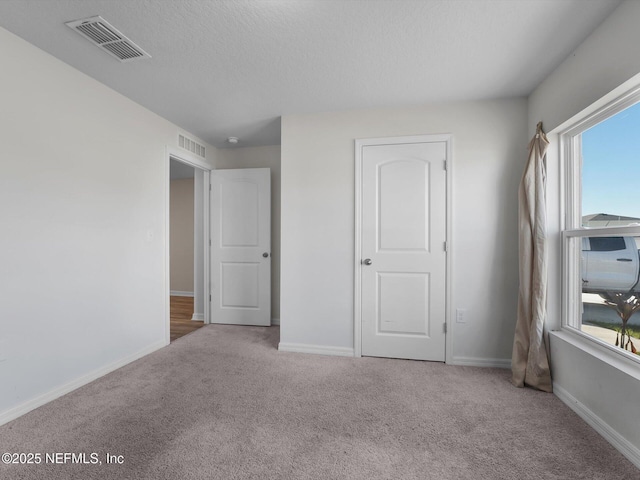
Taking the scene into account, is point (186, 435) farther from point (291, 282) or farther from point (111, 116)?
point (111, 116)

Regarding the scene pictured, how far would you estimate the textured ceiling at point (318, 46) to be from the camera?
165 centimetres

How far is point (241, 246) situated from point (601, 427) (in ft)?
11.8

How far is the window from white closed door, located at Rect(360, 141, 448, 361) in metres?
0.90

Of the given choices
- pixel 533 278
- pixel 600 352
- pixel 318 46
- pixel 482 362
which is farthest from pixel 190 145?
pixel 600 352

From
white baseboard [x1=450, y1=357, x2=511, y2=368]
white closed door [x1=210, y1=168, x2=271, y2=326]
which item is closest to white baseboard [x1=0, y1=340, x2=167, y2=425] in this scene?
white closed door [x1=210, y1=168, x2=271, y2=326]

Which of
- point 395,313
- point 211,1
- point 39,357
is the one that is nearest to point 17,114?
point 211,1

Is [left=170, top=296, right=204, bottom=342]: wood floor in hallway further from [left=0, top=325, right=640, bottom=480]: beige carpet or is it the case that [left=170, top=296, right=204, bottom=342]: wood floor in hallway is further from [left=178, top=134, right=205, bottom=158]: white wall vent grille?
[left=178, top=134, right=205, bottom=158]: white wall vent grille

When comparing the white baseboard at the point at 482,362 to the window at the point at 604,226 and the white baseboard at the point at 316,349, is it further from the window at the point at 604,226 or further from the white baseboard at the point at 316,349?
the white baseboard at the point at 316,349

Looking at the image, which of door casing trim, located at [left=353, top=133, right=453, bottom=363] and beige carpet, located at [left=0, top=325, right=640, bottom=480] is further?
door casing trim, located at [left=353, top=133, right=453, bottom=363]

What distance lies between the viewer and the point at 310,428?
5.87 feet

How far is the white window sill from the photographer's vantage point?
1598mm

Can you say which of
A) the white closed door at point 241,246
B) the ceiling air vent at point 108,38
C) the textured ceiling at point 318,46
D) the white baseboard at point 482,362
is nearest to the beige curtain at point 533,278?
the white baseboard at point 482,362

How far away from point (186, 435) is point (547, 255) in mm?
2661

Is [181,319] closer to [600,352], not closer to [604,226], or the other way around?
[600,352]
